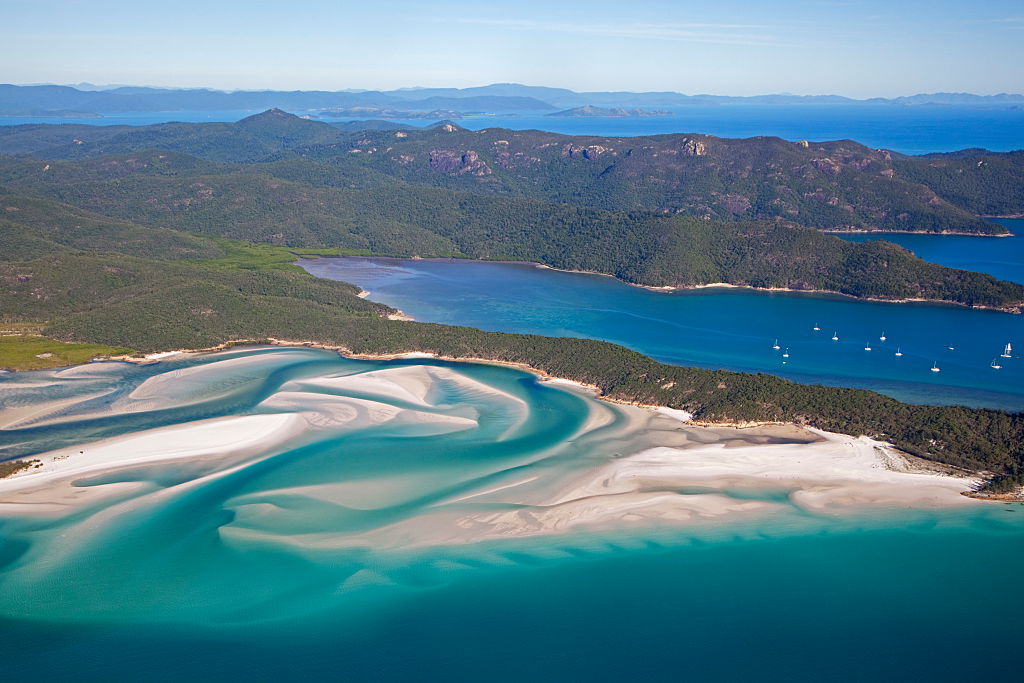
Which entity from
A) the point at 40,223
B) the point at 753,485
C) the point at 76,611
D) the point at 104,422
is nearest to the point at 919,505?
the point at 753,485

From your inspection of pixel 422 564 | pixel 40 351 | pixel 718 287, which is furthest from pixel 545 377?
pixel 718 287

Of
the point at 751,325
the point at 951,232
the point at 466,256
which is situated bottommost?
the point at 751,325

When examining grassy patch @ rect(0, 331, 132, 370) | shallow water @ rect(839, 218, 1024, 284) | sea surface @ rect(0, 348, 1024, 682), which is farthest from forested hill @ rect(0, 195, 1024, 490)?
shallow water @ rect(839, 218, 1024, 284)

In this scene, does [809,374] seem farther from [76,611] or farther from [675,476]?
[76,611]

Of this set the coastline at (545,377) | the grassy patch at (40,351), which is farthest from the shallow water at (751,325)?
the grassy patch at (40,351)

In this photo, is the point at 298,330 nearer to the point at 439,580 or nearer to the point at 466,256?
the point at 439,580

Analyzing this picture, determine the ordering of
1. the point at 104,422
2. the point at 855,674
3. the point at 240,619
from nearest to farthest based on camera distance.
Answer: the point at 855,674, the point at 240,619, the point at 104,422
